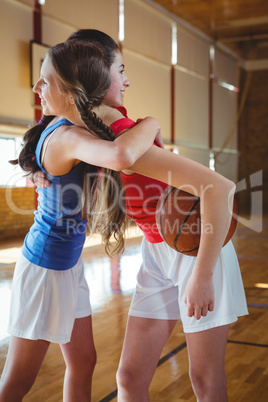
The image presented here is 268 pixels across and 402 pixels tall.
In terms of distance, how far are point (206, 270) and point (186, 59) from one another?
12706 mm

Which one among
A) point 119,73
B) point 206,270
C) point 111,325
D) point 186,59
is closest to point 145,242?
point 206,270

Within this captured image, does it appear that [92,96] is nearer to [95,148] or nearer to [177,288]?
[95,148]

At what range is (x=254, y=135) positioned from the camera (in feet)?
54.3

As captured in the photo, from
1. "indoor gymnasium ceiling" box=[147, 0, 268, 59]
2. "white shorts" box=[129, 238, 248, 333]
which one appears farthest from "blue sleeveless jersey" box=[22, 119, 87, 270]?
"indoor gymnasium ceiling" box=[147, 0, 268, 59]

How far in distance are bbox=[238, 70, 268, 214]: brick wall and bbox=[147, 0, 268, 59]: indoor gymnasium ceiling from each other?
0.81 meters

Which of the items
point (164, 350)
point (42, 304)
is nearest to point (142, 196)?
point (42, 304)

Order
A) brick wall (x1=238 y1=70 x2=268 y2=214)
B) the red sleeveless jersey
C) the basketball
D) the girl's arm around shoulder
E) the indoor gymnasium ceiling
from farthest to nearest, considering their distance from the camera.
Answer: brick wall (x1=238 y1=70 x2=268 y2=214), the indoor gymnasium ceiling, the red sleeveless jersey, the basketball, the girl's arm around shoulder

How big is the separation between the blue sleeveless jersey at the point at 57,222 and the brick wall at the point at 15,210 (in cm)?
727

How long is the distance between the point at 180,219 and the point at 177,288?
1.50 feet

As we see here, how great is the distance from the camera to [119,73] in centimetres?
154

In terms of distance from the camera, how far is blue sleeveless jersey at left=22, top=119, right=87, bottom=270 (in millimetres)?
1562

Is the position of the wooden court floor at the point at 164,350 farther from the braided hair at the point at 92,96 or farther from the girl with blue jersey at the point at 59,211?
the braided hair at the point at 92,96

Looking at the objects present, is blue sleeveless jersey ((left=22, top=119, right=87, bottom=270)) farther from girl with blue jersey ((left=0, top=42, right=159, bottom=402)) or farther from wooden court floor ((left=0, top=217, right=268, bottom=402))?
wooden court floor ((left=0, top=217, right=268, bottom=402))

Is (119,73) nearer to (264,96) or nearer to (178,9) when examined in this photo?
(178,9)
